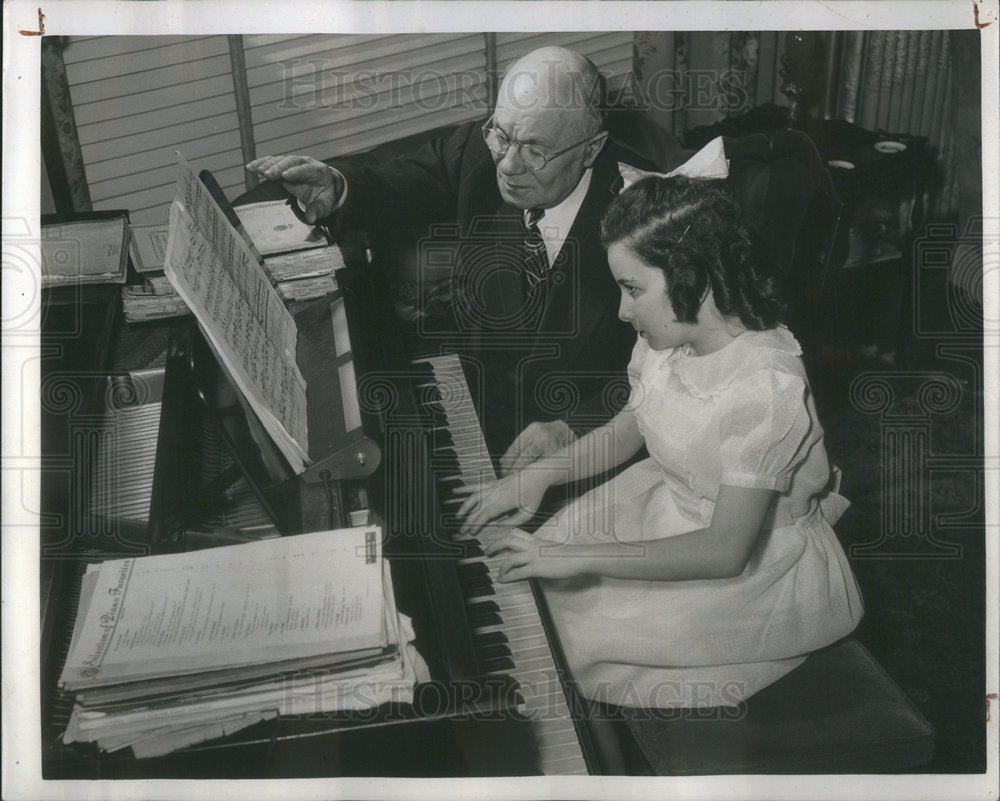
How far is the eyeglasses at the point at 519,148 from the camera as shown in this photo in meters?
1.93

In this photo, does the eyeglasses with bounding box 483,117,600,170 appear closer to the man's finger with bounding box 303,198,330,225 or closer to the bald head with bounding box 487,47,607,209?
the bald head with bounding box 487,47,607,209

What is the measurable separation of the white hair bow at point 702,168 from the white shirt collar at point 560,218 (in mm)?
85

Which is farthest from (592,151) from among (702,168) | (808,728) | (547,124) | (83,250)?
(808,728)

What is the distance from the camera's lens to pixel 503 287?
197 cm

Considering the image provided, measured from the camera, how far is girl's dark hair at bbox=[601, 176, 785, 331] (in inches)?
69.9

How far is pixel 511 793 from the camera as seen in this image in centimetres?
187

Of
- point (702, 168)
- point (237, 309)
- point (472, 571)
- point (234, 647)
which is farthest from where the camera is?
point (702, 168)

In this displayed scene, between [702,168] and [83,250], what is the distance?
1302mm

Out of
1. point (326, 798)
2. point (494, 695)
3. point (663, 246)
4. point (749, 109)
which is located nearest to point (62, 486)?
point (326, 798)

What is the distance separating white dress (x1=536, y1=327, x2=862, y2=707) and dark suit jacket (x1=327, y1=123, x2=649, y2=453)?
20cm

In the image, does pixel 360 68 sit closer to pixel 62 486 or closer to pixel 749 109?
pixel 749 109

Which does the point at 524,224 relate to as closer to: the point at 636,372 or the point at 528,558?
the point at 636,372

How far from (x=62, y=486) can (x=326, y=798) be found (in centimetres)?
84

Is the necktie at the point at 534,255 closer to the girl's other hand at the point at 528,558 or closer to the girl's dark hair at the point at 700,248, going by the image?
the girl's dark hair at the point at 700,248
